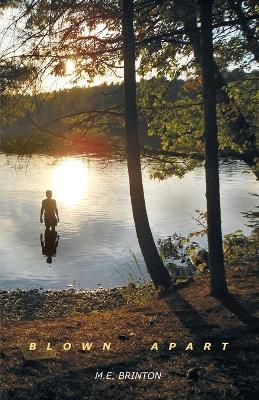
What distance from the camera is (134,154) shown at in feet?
34.7

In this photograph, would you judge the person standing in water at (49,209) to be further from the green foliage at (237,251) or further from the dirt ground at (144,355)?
the dirt ground at (144,355)

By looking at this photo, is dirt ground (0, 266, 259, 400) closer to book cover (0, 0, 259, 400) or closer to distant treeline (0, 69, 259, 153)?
book cover (0, 0, 259, 400)

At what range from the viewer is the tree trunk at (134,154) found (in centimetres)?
981

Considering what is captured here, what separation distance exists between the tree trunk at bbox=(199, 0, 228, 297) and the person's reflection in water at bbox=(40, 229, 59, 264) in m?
10.4

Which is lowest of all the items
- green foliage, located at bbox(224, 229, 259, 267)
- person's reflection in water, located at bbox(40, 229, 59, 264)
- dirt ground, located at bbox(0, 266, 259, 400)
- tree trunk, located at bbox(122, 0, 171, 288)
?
person's reflection in water, located at bbox(40, 229, 59, 264)

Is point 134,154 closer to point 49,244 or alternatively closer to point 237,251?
point 237,251

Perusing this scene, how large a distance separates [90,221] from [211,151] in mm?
17563

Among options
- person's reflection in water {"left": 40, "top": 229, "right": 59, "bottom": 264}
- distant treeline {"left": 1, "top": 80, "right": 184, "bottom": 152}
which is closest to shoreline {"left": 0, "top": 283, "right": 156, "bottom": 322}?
person's reflection in water {"left": 40, "top": 229, "right": 59, "bottom": 264}

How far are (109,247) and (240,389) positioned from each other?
598 inches

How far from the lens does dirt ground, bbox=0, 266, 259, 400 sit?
4984mm

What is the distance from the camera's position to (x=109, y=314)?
9109 mm

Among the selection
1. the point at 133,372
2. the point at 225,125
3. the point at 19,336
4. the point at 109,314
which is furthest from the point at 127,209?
the point at 133,372

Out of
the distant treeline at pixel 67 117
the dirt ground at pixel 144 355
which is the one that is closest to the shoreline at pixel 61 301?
the dirt ground at pixel 144 355

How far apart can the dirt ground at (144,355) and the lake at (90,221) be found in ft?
11.5
